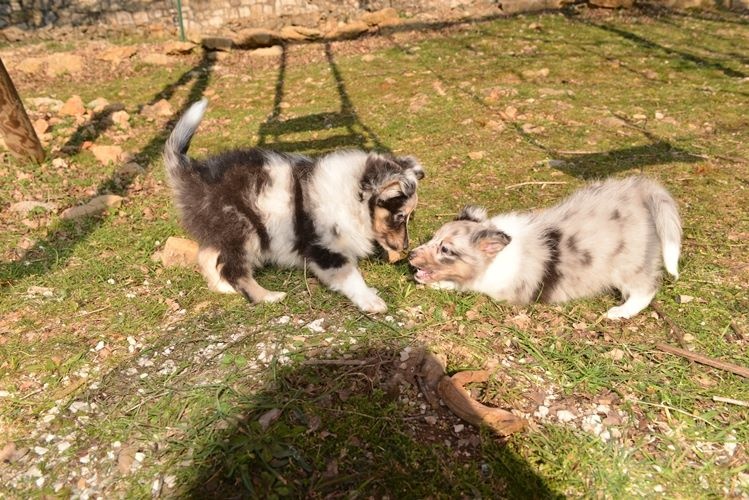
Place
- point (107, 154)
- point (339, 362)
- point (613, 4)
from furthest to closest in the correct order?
point (613, 4) < point (107, 154) < point (339, 362)

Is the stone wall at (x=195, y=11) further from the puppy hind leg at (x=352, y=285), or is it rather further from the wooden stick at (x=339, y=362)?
the wooden stick at (x=339, y=362)

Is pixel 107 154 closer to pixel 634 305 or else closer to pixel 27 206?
pixel 27 206

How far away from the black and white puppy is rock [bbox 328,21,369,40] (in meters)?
7.86

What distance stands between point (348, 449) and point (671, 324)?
2.26m

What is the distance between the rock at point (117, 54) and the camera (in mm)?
9695

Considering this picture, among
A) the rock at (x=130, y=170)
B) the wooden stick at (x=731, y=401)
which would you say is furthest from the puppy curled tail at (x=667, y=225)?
the rock at (x=130, y=170)

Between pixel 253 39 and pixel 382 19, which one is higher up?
pixel 382 19

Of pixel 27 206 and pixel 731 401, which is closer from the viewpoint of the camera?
pixel 731 401

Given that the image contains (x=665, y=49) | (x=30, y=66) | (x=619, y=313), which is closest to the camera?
(x=619, y=313)

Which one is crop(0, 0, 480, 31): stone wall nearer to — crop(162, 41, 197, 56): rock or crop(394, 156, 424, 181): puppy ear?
crop(162, 41, 197, 56): rock

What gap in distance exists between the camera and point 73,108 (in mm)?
7238

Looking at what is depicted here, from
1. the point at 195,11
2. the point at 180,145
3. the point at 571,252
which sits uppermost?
the point at 180,145

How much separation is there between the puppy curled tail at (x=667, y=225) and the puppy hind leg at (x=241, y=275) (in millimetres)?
2546

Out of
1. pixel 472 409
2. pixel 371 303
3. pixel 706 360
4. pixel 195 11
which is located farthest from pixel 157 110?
pixel 706 360
